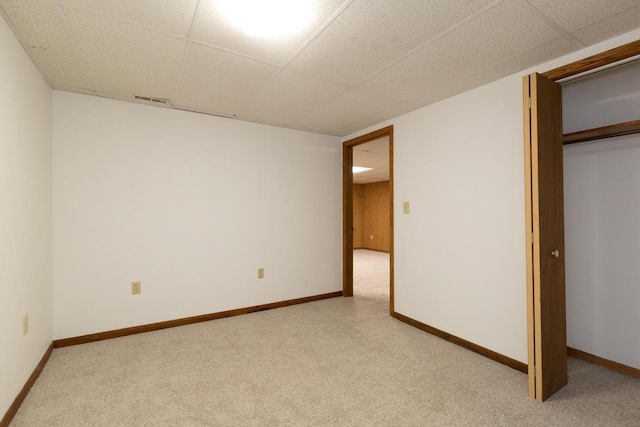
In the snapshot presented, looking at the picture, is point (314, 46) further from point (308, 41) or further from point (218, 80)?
point (218, 80)

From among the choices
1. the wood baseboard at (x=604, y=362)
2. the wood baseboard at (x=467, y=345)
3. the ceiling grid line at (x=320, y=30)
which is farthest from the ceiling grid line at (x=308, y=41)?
the wood baseboard at (x=604, y=362)

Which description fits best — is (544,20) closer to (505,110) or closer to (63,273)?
(505,110)

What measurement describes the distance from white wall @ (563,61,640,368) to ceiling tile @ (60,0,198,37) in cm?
295

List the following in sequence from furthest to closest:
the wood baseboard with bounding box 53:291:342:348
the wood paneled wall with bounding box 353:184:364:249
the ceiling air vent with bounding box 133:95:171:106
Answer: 1. the wood paneled wall with bounding box 353:184:364:249
2. the ceiling air vent with bounding box 133:95:171:106
3. the wood baseboard with bounding box 53:291:342:348

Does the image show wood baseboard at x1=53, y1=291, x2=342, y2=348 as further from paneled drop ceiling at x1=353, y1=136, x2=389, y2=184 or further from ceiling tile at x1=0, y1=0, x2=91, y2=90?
paneled drop ceiling at x1=353, y1=136, x2=389, y2=184

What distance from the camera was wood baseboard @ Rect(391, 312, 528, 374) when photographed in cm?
225

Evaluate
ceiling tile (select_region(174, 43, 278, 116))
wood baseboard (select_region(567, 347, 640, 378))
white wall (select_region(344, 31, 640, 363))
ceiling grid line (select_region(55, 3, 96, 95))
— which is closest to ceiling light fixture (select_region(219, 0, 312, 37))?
ceiling tile (select_region(174, 43, 278, 116))

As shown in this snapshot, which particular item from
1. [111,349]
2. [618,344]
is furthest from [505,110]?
[111,349]

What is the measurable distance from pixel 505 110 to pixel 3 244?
342 centimetres

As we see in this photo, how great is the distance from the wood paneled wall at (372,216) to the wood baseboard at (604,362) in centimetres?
641

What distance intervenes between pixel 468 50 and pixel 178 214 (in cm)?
294

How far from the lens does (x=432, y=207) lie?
2.96m

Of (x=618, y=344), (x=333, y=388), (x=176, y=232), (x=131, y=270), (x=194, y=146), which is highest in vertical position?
(x=194, y=146)

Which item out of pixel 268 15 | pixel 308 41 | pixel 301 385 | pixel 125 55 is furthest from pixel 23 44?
pixel 301 385
